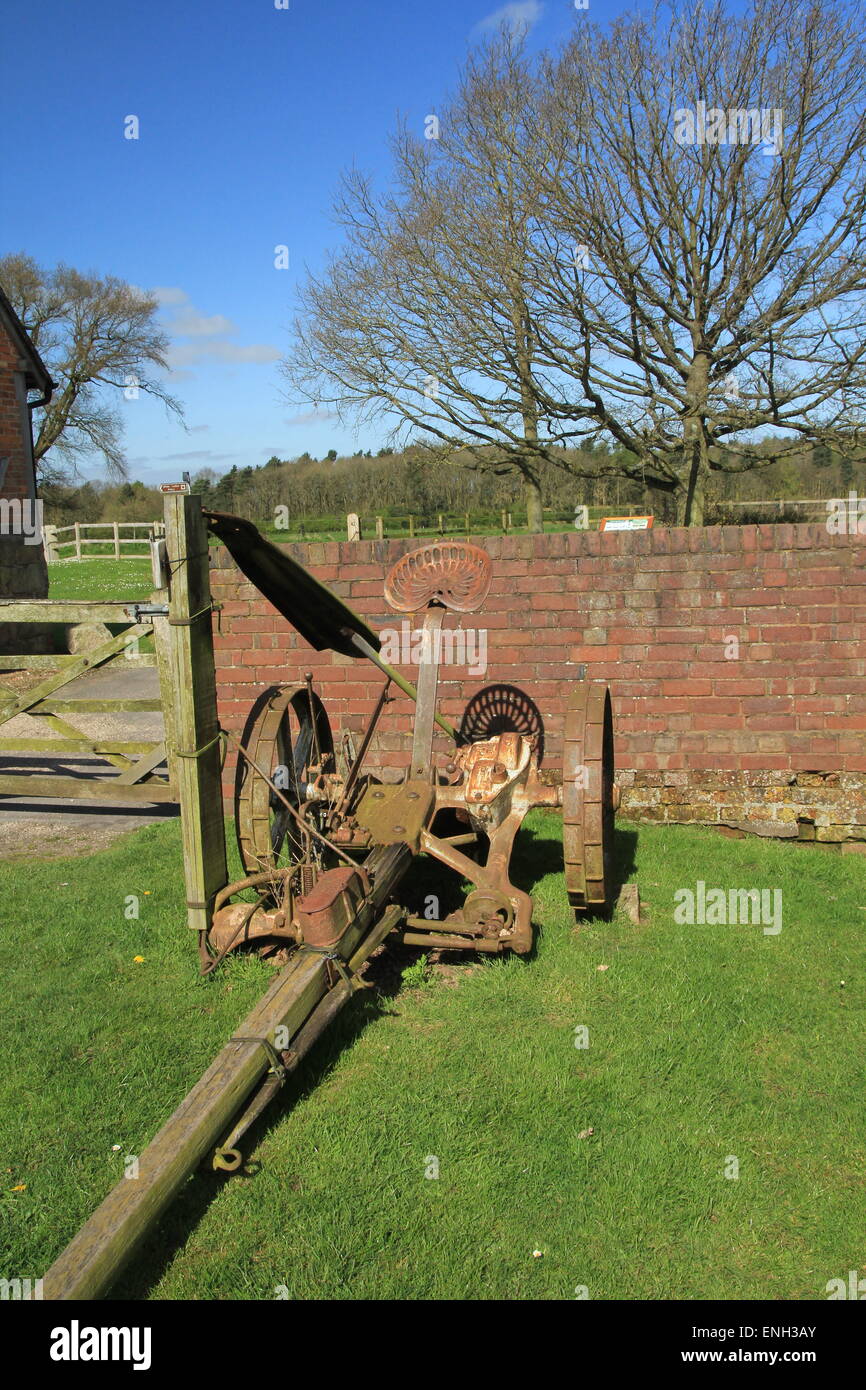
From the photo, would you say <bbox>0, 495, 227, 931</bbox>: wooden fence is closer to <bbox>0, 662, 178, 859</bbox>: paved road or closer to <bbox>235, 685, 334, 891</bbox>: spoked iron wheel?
<bbox>0, 662, 178, 859</bbox>: paved road

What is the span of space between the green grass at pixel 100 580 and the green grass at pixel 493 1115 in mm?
16026

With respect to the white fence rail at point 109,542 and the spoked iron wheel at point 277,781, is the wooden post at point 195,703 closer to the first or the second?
the spoked iron wheel at point 277,781

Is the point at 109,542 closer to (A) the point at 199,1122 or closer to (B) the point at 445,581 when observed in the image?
(B) the point at 445,581

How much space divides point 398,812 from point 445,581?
4.53 ft

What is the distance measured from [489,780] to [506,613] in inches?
83.3

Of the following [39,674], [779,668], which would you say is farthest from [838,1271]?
[39,674]

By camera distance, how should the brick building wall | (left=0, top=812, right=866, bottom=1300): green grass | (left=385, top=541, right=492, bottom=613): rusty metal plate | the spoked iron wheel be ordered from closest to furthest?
(left=0, top=812, right=866, bottom=1300): green grass < the spoked iron wheel < (left=385, top=541, right=492, bottom=613): rusty metal plate < the brick building wall

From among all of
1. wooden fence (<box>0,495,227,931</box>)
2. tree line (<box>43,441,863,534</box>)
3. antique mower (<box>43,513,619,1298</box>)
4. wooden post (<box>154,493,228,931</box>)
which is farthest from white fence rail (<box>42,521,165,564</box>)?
wooden post (<box>154,493,228,931</box>)

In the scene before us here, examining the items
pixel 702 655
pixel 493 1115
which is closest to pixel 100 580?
pixel 702 655

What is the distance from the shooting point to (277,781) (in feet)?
17.4

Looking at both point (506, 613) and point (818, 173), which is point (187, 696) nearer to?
point (506, 613)

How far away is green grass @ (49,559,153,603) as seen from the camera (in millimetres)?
24188

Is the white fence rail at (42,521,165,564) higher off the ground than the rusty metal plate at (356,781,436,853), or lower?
higher

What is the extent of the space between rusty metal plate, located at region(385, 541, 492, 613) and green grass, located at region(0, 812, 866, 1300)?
1.81 metres
